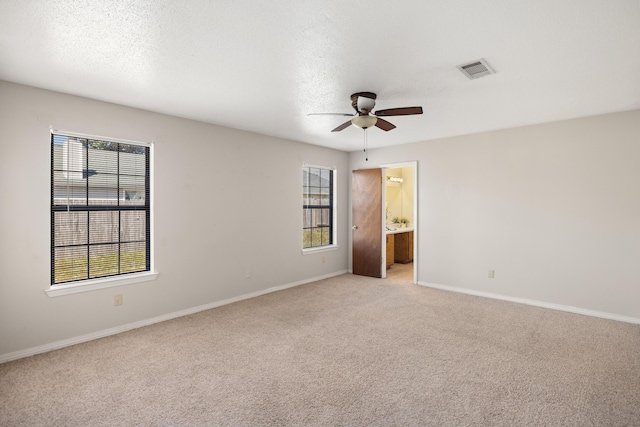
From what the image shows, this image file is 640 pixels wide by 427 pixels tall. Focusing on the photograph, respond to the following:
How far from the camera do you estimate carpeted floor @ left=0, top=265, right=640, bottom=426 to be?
2.20 m

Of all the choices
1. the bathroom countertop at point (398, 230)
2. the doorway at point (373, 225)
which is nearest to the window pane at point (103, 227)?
the doorway at point (373, 225)

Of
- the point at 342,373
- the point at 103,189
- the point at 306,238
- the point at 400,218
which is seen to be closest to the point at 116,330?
the point at 103,189

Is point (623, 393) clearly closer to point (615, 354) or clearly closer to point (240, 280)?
point (615, 354)

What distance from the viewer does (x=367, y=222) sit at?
6.43m

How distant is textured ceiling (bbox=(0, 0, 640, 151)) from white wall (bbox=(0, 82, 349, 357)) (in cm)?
32

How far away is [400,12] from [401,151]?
13.5 ft

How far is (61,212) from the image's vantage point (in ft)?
11.0

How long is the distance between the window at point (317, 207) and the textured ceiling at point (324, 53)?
7.60 ft

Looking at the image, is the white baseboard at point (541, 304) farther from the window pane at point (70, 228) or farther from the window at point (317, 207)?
the window pane at point (70, 228)

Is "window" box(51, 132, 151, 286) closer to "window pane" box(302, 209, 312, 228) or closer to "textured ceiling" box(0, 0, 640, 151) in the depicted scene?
"textured ceiling" box(0, 0, 640, 151)

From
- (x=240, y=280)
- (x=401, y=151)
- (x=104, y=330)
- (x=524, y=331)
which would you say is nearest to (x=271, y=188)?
(x=240, y=280)

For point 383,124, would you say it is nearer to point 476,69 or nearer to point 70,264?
point 476,69

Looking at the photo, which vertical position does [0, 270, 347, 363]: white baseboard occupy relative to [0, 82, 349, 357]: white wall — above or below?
below

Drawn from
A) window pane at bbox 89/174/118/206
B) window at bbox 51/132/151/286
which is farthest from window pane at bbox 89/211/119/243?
window pane at bbox 89/174/118/206
